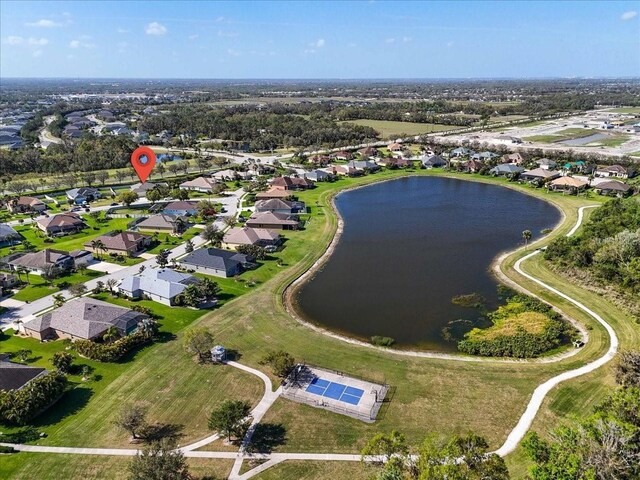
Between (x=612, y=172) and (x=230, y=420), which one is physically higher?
(x=612, y=172)

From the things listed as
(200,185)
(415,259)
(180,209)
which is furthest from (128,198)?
(415,259)

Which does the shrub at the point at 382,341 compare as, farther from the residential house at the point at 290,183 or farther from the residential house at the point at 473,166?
the residential house at the point at 473,166

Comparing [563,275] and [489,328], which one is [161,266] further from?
[563,275]

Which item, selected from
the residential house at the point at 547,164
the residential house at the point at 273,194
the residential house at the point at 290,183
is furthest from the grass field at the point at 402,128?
the residential house at the point at 273,194

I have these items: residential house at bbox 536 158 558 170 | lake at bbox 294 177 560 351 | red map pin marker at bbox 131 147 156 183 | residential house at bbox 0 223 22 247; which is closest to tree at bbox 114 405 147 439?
lake at bbox 294 177 560 351

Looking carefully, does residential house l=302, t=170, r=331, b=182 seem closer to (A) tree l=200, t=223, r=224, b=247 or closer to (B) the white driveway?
(A) tree l=200, t=223, r=224, b=247

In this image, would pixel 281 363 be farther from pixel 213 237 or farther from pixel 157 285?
pixel 213 237
